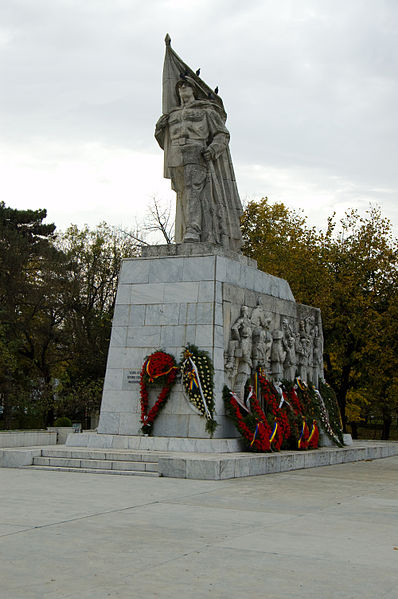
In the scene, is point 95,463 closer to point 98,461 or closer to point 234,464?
point 98,461

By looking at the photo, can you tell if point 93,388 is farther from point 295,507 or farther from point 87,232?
point 295,507

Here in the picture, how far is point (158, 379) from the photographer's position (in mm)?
14484

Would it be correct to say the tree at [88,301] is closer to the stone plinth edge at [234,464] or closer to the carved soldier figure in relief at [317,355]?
the carved soldier figure in relief at [317,355]

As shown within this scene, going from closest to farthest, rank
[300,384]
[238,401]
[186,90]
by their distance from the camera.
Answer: [238,401], [186,90], [300,384]

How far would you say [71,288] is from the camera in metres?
35.4

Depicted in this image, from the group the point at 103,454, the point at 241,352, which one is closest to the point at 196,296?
the point at 241,352

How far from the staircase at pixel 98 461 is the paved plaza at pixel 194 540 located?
1224 millimetres

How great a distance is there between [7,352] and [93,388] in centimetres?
512

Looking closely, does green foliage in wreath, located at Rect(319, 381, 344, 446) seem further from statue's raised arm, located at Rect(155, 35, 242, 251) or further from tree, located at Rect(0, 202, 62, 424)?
tree, located at Rect(0, 202, 62, 424)

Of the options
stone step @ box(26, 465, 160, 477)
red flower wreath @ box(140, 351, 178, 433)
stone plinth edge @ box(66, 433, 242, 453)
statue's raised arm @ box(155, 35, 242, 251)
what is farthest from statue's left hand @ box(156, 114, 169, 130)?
stone step @ box(26, 465, 160, 477)

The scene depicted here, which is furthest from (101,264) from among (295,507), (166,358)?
(295,507)

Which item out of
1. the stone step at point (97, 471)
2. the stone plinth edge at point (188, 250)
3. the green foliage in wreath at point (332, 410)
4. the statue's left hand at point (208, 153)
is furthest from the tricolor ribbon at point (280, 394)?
the statue's left hand at point (208, 153)

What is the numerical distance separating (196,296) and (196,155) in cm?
343

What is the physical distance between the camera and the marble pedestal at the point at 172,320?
47.5 ft
